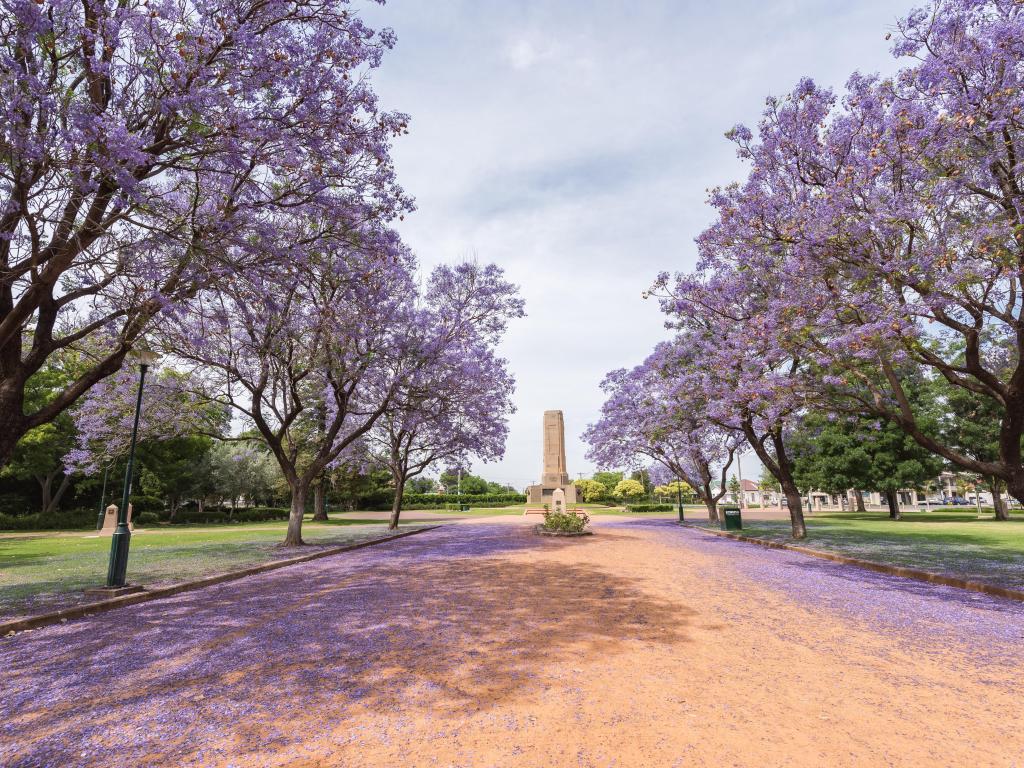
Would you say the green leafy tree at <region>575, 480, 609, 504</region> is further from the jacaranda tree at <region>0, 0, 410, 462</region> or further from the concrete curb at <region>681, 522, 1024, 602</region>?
the jacaranda tree at <region>0, 0, 410, 462</region>

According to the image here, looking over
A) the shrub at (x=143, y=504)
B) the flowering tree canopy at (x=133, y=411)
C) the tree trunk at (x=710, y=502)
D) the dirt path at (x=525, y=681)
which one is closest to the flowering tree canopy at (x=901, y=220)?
the dirt path at (x=525, y=681)

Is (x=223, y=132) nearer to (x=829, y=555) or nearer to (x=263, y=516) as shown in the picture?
(x=829, y=555)

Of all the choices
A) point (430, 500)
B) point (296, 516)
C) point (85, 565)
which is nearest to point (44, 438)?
point (296, 516)

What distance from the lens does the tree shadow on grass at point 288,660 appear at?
4.05 meters

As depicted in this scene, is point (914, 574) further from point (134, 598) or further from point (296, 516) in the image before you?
point (296, 516)

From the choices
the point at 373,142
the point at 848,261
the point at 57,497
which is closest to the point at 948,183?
the point at 848,261

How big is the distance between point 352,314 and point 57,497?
110 ft

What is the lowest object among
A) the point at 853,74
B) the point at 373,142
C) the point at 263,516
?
the point at 263,516

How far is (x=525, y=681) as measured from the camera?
198 inches

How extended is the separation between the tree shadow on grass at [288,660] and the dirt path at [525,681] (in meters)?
0.03

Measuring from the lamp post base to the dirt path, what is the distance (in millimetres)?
874

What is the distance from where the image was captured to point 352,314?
50.3ft

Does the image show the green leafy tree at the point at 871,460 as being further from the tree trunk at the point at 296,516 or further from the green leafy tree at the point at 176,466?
the green leafy tree at the point at 176,466

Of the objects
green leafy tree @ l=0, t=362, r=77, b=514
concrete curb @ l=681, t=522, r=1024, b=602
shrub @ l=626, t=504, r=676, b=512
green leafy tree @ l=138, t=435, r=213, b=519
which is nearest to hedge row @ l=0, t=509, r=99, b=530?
green leafy tree @ l=0, t=362, r=77, b=514
